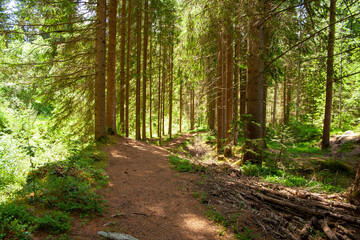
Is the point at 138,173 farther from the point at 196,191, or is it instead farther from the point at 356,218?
the point at 356,218

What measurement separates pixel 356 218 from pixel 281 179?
9.04 ft

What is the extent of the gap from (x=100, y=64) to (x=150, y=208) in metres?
7.11

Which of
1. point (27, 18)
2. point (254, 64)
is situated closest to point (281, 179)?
point (254, 64)

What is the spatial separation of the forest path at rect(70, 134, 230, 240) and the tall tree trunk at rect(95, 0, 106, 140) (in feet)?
9.21

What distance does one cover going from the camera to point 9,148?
20.3ft

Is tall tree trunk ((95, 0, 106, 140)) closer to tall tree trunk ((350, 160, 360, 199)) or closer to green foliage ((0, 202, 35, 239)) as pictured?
green foliage ((0, 202, 35, 239))

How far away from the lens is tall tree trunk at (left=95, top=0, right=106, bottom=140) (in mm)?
8727

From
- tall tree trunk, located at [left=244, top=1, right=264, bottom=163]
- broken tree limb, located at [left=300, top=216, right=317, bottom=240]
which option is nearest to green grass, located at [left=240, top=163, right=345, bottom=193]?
tall tree trunk, located at [left=244, top=1, right=264, bottom=163]

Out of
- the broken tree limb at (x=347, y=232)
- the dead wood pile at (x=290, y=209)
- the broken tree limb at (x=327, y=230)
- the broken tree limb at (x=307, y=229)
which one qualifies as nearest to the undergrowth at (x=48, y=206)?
the dead wood pile at (x=290, y=209)

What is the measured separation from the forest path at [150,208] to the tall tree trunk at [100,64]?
281 centimetres

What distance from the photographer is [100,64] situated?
9047 mm

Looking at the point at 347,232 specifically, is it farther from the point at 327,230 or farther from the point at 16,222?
the point at 16,222

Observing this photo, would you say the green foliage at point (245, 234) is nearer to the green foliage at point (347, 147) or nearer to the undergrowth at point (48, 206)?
the undergrowth at point (48, 206)

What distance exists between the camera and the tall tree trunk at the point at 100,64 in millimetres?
8727
